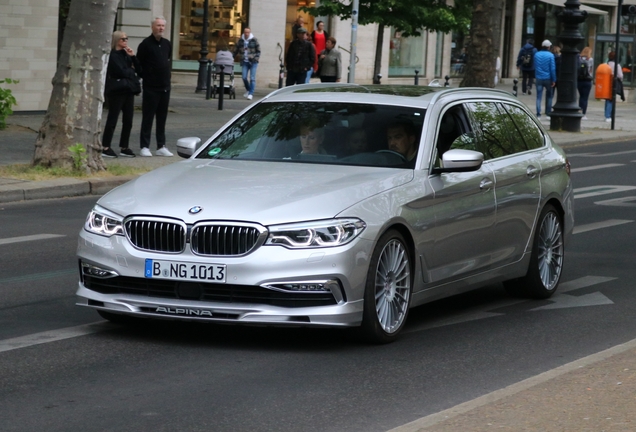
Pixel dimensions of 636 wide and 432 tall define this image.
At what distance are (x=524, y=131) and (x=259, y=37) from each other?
34.8 metres

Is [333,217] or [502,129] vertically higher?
[502,129]

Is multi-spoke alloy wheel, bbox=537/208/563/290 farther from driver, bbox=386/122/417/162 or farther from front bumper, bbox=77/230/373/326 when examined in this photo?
front bumper, bbox=77/230/373/326

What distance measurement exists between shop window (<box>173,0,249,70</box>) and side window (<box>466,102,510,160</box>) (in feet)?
107

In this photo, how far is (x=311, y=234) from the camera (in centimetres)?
704

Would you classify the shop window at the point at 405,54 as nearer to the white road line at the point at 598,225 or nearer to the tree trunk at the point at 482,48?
the tree trunk at the point at 482,48

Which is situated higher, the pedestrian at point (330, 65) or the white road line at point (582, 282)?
the pedestrian at point (330, 65)

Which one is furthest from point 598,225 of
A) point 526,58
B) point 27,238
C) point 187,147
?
point 526,58

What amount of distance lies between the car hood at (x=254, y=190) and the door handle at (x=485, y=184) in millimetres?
759

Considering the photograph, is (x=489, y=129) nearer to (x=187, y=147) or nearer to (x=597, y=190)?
(x=187, y=147)

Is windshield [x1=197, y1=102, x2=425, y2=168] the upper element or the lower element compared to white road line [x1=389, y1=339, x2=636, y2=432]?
upper

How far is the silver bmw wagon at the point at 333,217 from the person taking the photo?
278 inches

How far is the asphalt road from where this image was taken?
19.5 ft

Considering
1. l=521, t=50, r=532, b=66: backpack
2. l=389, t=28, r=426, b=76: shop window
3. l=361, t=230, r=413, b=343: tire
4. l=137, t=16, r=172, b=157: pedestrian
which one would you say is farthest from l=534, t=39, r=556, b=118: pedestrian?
l=361, t=230, r=413, b=343: tire

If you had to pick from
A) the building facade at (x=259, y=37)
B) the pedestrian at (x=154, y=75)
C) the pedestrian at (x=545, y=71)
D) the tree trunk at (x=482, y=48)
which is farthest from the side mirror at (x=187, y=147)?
the pedestrian at (x=545, y=71)
